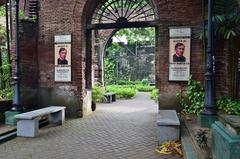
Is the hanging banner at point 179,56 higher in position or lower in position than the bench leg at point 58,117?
higher

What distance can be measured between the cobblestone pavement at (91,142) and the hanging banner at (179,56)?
66.7 inches

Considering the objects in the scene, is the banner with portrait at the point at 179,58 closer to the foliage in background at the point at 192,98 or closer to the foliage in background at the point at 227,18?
the foliage in background at the point at 192,98

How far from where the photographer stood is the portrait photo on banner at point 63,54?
415 inches

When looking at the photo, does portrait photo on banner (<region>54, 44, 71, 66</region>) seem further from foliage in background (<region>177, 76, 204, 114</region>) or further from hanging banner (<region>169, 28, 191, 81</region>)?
foliage in background (<region>177, 76, 204, 114</region>)

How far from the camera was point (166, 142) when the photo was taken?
6.55m

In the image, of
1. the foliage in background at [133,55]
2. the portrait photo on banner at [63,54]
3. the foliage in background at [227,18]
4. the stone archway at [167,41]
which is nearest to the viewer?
the foliage in background at [227,18]

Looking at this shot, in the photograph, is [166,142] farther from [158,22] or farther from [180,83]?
[158,22]

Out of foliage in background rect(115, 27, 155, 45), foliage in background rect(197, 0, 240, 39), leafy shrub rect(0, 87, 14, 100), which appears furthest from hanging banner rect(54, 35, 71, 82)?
foliage in background rect(115, 27, 155, 45)

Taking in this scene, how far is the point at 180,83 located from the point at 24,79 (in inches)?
210

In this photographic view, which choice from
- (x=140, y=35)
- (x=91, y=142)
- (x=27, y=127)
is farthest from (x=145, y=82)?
(x=91, y=142)

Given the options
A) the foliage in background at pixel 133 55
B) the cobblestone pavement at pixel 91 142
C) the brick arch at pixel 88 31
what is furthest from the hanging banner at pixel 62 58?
the foliage in background at pixel 133 55

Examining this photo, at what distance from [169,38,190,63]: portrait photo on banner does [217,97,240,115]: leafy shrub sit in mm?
1619

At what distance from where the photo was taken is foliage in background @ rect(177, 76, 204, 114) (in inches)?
358

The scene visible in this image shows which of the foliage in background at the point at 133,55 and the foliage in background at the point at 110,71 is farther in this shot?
the foliage in background at the point at 133,55
